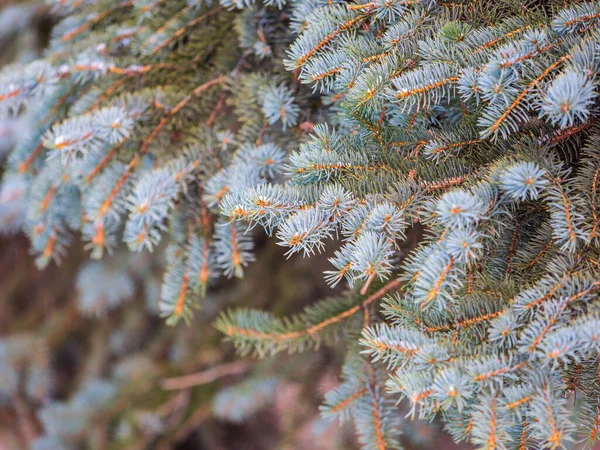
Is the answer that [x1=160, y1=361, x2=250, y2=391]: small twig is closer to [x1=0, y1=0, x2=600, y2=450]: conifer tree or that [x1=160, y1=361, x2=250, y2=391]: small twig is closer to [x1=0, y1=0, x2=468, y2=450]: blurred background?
[x1=0, y1=0, x2=468, y2=450]: blurred background

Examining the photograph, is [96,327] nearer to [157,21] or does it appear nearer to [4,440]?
[4,440]

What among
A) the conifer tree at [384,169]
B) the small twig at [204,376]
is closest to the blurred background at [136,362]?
the small twig at [204,376]

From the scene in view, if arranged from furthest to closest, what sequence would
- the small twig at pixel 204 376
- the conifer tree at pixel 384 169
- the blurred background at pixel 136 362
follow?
the small twig at pixel 204 376 → the blurred background at pixel 136 362 → the conifer tree at pixel 384 169

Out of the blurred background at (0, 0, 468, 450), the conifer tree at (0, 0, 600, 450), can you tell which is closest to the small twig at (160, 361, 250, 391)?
the blurred background at (0, 0, 468, 450)

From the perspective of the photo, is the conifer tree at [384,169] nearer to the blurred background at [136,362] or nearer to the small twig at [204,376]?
the blurred background at [136,362]

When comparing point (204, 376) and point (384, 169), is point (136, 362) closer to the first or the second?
point (204, 376)

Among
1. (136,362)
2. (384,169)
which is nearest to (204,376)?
(136,362)
